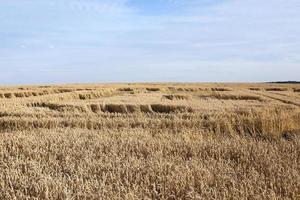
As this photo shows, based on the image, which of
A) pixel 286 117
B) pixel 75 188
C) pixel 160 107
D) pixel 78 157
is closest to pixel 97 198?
pixel 75 188

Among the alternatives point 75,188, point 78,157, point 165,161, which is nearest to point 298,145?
point 165,161

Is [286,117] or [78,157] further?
[286,117]

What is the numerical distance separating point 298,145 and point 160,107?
59.3 ft

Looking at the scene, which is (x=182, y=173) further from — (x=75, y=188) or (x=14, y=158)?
(x=14, y=158)

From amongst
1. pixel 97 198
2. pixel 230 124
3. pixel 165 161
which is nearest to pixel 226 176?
pixel 165 161

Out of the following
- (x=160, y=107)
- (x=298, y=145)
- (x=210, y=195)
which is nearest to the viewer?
(x=210, y=195)

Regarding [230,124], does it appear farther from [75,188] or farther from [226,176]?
[75,188]

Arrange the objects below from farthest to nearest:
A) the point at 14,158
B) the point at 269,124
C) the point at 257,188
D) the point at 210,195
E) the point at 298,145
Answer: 1. the point at 269,124
2. the point at 298,145
3. the point at 14,158
4. the point at 257,188
5. the point at 210,195

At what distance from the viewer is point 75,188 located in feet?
21.4

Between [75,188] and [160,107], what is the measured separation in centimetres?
2142

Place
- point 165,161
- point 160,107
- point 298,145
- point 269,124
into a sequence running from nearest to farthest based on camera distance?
point 165,161 < point 298,145 < point 269,124 < point 160,107

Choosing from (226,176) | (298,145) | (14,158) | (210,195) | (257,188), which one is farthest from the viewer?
(298,145)

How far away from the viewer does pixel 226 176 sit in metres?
7.05

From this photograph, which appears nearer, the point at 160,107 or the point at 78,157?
the point at 78,157
